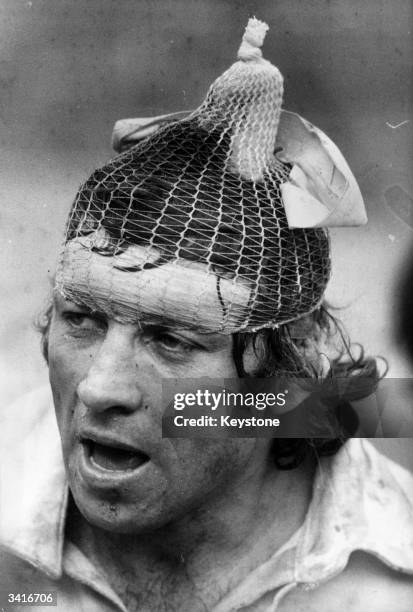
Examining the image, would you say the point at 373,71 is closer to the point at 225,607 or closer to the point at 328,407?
the point at 328,407

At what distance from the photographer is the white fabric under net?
75.7 inches

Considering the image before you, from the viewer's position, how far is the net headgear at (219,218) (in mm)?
1925

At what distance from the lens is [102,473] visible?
1961 mm

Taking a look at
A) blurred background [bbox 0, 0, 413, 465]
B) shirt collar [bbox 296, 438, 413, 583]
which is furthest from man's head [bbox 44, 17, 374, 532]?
blurred background [bbox 0, 0, 413, 465]

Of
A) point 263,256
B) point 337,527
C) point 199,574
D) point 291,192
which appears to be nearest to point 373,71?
point 291,192

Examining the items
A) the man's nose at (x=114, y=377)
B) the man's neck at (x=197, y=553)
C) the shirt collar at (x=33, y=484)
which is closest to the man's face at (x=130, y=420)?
the man's nose at (x=114, y=377)

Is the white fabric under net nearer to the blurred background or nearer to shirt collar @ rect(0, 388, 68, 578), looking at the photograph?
the blurred background

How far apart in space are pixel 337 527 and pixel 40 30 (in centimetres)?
148

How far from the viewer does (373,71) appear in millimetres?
2430

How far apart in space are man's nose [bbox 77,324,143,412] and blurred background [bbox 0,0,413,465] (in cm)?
57

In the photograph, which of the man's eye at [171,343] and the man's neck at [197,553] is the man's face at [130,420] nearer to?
the man's eye at [171,343]

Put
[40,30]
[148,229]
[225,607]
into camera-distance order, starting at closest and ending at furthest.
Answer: [148,229] < [225,607] < [40,30]

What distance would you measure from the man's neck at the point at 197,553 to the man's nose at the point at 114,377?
0.39 meters

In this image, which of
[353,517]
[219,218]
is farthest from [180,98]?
[353,517]
